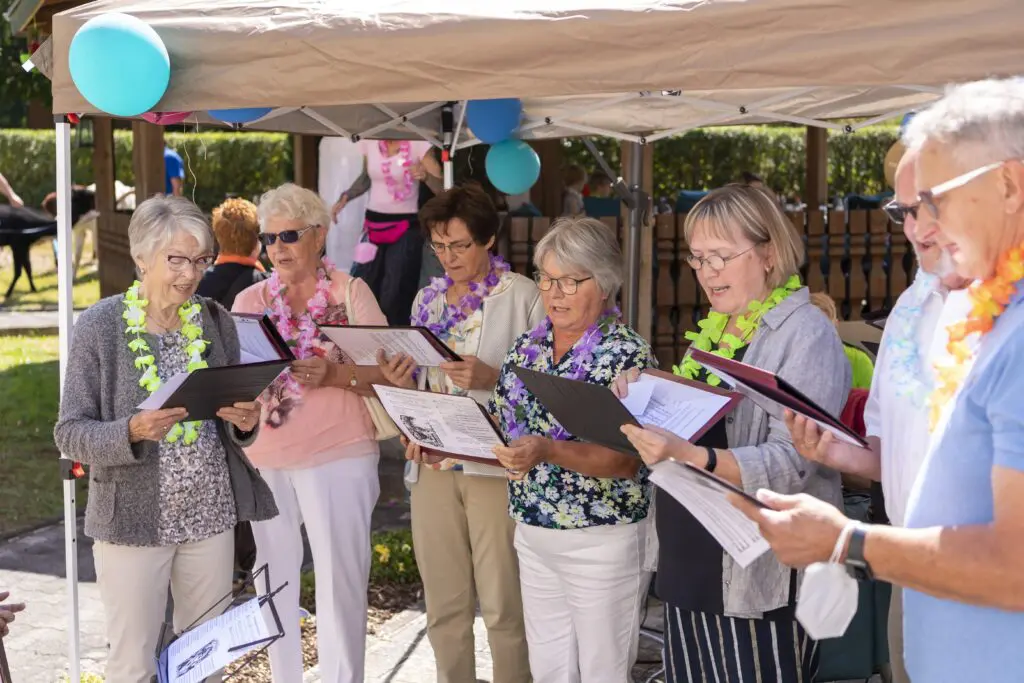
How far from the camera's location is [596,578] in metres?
3.34

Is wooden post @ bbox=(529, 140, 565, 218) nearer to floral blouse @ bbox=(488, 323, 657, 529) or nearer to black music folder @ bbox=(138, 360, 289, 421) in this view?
floral blouse @ bbox=(488, 323, 657, 529)

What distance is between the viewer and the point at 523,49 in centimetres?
304

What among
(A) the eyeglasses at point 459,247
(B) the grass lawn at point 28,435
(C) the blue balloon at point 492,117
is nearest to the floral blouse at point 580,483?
(A) the eyeglasses at point 459,247

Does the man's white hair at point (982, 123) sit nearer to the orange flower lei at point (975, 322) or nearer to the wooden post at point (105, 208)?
the orange flower lei at point (975, 322)

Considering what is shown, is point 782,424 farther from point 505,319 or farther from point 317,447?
point 317,447

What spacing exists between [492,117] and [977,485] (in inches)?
148

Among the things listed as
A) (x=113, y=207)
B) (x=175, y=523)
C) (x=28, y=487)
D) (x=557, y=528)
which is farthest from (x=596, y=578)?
(x=113, y=207)

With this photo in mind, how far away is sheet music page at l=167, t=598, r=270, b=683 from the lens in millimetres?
2502

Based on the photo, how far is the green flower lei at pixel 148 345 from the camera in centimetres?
329

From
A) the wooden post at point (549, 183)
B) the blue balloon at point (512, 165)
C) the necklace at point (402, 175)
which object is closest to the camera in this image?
the blue balloon at point (512, 165)

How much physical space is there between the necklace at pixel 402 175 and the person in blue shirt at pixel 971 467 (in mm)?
4797

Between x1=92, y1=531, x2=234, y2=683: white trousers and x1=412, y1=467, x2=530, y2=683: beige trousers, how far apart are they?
75 cm

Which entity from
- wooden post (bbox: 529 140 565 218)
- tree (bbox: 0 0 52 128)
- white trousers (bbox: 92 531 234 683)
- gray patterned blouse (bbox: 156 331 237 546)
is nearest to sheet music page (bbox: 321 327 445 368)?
gray patterned blouse (bbox: 156 331 237 546)

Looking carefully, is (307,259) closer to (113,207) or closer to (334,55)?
(334,55)
